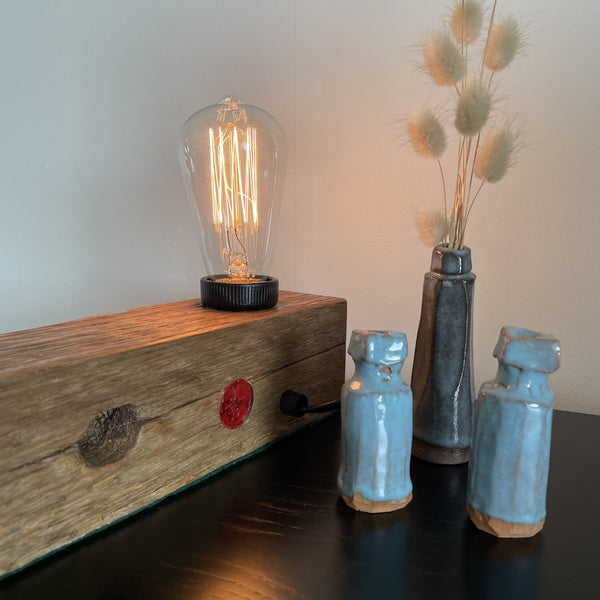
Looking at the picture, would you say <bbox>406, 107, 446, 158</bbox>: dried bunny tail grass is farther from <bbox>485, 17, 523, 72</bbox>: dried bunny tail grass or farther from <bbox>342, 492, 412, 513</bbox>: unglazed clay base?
<bbox>342, 492, 412, 513</bbox>: unglazed clay base

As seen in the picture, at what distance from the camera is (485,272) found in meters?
1.09

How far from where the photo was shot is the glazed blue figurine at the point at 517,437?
1.98 feet

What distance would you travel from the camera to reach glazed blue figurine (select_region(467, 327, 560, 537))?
0.60 metres

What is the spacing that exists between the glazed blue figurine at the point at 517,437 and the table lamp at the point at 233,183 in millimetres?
376

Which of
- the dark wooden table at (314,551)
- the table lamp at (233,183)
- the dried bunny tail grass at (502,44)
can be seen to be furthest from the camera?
the table lamp at (233,183)

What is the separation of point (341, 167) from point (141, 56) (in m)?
0.57

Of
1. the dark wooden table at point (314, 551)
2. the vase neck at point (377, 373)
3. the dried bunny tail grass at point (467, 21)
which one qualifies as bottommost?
the dark wooden table at point (314, 551)

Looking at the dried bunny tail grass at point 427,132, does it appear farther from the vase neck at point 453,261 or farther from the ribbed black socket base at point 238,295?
the ribbed black socket base at point 238,295

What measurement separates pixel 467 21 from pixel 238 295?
48 centimetres

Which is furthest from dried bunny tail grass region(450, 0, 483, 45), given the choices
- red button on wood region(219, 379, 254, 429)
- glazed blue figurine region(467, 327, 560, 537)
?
red button on wood region(219, 379, 254, 429)

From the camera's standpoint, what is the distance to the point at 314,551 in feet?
1.93

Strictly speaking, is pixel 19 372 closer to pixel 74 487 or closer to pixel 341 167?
pixel 74 487

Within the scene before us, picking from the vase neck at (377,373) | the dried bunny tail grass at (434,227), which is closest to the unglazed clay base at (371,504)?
the vase neck at (377,373)

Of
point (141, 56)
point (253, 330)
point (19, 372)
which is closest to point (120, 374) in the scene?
point (19, 372)
